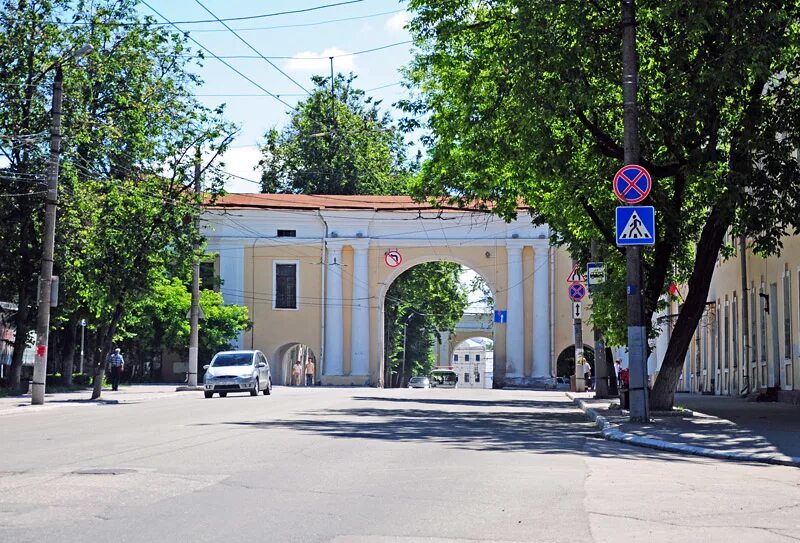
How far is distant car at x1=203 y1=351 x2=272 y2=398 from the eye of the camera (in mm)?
38750

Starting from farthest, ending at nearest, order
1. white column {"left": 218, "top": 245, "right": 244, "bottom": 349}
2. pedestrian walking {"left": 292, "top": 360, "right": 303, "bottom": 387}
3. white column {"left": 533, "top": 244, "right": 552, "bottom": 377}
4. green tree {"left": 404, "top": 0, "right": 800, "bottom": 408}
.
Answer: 1. pedestrian walking {"left": 292, "top": 360, "right": 303, "bottom": 387}
2. white column {"left": 218, "top": 245, "right": 244, "bottom": 349}
3. white column {"left": 533, "top": 244, "right": 552, "bottom": 377}
4. green tree {"left": 404, "top": 0, "right": 800, "bottom": 408}

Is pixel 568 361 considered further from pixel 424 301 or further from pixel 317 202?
pixel 317 202

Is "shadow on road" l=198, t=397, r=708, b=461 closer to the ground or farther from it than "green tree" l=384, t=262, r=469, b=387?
closer to the ground

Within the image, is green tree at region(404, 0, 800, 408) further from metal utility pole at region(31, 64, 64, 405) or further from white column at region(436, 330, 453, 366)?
white column at region(436, 330, 453, 366)

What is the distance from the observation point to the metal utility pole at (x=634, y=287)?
66.0 feet

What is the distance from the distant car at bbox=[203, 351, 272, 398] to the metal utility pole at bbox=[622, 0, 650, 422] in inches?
812

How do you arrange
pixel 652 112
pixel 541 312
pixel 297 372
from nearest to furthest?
pixel 652 112, pixel 541 312, pixel 297 372

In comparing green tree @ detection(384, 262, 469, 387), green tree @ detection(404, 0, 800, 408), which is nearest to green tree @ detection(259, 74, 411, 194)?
green tree @ detection(384, 262, 469, 387)

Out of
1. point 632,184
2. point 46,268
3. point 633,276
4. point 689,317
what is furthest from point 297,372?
point 632,184

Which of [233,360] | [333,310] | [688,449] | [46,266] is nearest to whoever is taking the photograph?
[688,449]

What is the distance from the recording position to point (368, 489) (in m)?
10.5

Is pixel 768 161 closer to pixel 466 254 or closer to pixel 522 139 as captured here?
pixel 522 139

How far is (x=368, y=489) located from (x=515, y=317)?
56089 millimetres

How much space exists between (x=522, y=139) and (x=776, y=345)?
46.4 ft
